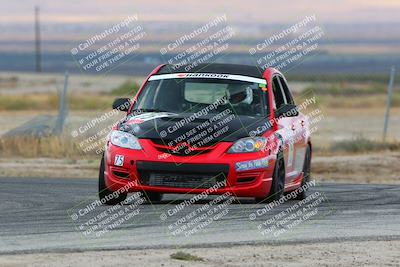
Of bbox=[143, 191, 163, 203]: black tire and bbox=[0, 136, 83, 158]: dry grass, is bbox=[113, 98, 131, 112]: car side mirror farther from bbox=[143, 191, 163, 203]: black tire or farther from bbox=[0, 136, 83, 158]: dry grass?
bbox=[0, 136, 83, 158]: dry grass

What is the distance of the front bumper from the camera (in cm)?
1231

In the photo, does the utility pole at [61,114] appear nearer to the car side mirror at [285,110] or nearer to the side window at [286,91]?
the side window at [286,91]

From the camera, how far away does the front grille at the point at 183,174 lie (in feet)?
40.3

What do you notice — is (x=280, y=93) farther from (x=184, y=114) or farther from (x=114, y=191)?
(x=114, y=191)

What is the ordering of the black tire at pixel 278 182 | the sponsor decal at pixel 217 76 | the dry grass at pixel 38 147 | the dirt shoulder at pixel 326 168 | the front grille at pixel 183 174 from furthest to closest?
the dry grass at pixel 38 147
the dirt shoulder at pixel 326 168
the sponsor decal at pixel 217 76
the black tire at pixel 278 182
the front grille at pixel 183 174

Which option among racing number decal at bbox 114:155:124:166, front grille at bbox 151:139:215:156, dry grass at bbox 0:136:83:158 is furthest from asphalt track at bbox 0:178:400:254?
dry grass at bbox 0:136:83:158

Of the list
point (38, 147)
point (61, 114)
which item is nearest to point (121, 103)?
point (38, 147)

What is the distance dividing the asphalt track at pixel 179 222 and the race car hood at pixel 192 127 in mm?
742

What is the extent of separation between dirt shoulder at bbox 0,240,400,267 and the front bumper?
2251mm

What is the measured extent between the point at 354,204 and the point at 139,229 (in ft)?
11.1

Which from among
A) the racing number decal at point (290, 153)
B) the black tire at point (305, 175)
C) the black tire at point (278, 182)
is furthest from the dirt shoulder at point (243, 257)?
the black tire at point (305, 175)

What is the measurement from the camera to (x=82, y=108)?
143 ft

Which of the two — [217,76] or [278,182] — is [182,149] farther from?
[217,76]

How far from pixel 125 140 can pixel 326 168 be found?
8835 millimetres
